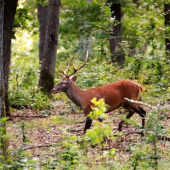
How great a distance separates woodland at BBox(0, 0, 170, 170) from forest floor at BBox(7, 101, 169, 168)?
0.06 feet

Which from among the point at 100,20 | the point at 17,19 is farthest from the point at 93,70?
the point at 100,20

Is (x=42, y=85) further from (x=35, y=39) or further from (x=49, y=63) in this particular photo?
(x=35, y=39)

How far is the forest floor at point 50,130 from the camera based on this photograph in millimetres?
6344

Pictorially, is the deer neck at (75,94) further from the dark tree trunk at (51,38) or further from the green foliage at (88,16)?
the green foliage at (88,16)

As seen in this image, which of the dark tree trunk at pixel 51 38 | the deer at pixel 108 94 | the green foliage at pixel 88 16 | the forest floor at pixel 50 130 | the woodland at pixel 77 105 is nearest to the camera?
the woodland at pixel 77 105

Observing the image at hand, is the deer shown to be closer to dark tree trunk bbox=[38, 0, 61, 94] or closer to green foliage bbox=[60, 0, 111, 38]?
dark tree trunk bbox=[38, 0, 61, 94]

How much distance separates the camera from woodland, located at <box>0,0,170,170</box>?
492 cm

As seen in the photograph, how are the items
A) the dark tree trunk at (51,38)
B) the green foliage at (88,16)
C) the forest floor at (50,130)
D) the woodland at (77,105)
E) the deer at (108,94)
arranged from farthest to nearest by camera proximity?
the green foliage at (88,16) → the dark tree trunk at (51,38) → the deer at (108,94) → the forest floor at (50,130) → the woodland at (77,105)

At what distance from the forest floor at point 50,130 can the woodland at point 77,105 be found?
19 mm

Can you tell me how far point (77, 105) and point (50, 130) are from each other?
0.91 metres

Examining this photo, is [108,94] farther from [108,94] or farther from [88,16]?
[88,16]

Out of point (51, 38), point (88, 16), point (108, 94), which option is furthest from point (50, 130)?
point (88, 16)

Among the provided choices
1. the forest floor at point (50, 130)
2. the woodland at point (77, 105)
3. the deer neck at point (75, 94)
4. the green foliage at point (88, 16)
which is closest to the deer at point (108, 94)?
the deer neck at point (75, 94)

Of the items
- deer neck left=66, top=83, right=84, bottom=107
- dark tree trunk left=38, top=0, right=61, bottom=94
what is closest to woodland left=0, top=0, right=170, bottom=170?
dark tree trunk left=38, top=0, right=61, bottom=94
